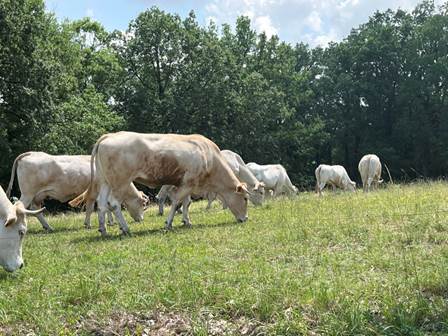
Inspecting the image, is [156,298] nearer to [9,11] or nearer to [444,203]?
[444,203]

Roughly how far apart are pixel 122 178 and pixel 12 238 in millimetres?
3826

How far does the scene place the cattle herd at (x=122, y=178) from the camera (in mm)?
8578

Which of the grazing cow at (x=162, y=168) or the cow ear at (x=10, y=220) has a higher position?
the grazing cow at (x=162, y=168)

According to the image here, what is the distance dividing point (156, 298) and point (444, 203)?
28.3ft

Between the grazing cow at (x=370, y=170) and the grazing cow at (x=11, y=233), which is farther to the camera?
the grazing cow at (x=370, y=170)

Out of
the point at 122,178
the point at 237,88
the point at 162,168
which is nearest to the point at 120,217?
the point at 122,178

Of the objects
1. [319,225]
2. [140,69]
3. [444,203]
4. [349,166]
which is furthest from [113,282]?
[349,166]

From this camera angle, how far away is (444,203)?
12.3 m

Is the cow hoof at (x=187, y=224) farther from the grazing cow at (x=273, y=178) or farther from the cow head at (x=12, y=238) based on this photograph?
the grazing cow at (x=273, y=178)

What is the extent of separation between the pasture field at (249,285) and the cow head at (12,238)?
0.18 meters

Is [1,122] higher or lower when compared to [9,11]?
lower

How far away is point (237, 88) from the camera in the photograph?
166 ft

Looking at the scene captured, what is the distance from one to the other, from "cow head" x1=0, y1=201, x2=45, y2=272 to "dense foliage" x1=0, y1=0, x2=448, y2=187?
916 inches

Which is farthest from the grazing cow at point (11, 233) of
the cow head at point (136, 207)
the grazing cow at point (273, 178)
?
the grazing cow at point (273, 178)
